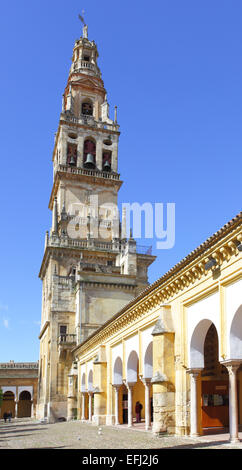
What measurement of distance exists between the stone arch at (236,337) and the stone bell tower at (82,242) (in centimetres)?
2773

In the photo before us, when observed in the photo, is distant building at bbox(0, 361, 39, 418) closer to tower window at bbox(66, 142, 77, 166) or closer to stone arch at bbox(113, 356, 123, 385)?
tower window at bbox(66, 142, 77, 166)

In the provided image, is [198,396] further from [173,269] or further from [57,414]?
[57,414]

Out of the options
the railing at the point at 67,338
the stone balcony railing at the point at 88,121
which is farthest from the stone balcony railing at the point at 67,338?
the stone balcony railing at the point at 88,121

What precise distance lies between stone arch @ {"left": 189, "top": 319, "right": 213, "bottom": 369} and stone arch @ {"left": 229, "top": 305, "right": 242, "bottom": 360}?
91.2 inches

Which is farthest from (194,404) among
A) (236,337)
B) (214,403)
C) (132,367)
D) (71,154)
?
(71,154)

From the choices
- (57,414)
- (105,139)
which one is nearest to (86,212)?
(105,139)

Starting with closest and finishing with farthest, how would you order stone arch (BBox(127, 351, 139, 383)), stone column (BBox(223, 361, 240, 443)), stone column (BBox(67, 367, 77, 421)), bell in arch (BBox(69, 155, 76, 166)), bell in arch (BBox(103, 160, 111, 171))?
stone column (BBox(223, 361, 240, 443)) < stone arch (BBox(127, 351, 139, 383)) < stone column (BBox(67, 367, 77, 421)) < bell in arch (BBox(69, 155, 76, 166)) < bell in arch (BBox(103, 160, 111, 171))

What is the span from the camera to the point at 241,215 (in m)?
11.7

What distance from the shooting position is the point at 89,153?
52281 millimetres

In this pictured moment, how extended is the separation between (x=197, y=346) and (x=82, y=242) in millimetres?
31735

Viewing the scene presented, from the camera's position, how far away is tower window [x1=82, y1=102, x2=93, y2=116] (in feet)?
182

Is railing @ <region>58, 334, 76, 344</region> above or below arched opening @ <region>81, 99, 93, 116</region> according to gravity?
below

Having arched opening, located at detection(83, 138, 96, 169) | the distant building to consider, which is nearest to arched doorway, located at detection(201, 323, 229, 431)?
arched opening, located at detection(83, 138, 96, 169)
